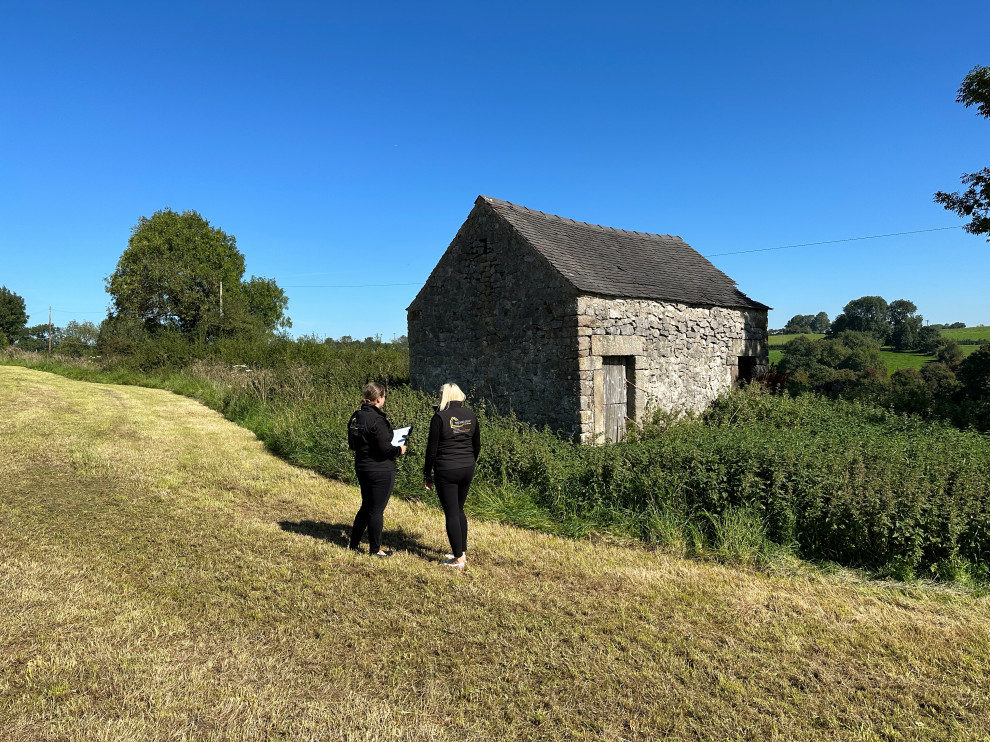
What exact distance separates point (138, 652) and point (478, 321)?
8705 mm

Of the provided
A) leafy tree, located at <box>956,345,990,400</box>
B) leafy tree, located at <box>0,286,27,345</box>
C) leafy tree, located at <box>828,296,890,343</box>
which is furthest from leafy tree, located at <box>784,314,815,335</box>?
leafy tree, located at <box>0,286,27,345</box>

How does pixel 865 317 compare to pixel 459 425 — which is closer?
pixel 459 425

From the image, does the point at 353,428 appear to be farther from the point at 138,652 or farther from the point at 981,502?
the point at 981,502

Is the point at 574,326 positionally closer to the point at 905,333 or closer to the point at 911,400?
the point at 911,400

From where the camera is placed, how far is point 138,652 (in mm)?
3738

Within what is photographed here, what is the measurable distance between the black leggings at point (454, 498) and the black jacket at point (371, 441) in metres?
0.59

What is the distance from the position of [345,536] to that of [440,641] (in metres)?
2.73

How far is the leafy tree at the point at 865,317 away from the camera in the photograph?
42256 mm

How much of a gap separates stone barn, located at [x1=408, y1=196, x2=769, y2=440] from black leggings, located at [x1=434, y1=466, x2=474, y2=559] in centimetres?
466

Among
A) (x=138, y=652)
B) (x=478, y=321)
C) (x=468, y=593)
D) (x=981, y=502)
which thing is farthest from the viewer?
(x=478, y=321)

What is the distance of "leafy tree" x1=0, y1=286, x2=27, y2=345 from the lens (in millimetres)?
48156

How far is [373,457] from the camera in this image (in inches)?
218

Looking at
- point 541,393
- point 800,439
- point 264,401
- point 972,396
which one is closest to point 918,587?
point 800,439

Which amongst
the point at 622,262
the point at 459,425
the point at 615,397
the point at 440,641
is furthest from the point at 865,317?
the point at 440,641
